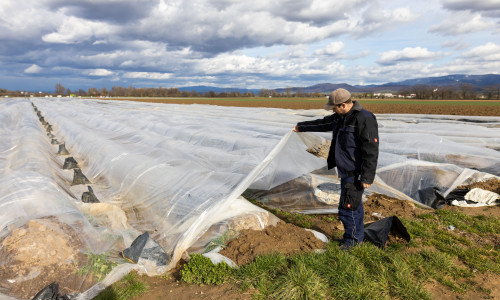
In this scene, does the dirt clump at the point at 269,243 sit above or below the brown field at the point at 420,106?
below

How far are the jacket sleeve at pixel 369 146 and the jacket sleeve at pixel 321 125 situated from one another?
0.58 m

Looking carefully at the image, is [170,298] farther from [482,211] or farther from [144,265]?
[482,211]

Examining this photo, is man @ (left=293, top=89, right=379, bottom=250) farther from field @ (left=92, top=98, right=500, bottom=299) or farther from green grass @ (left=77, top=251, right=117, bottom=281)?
green grass @ (left=77, top=251, right=117, bottom=281)

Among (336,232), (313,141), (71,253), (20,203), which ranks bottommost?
(336,232)

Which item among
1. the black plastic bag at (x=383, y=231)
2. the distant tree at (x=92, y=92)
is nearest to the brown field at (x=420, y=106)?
the black plastic bag at (x=383, y=231)

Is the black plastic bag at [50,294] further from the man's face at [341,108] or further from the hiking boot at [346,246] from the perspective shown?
the man's face at [341,108]

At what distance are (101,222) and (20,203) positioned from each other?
3.27 ft

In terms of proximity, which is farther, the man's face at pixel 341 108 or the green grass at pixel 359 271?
the man's face at pixel 341 108

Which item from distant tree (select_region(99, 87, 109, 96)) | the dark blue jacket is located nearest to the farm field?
the dark blue jacket

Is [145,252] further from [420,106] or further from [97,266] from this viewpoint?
[420,106]

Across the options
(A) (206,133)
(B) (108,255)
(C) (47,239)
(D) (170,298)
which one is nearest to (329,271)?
(D) (170,298)

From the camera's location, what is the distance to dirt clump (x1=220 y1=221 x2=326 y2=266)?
3.57 metres

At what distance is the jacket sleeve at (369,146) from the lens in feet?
11.0

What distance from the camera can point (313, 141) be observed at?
5586 mm
